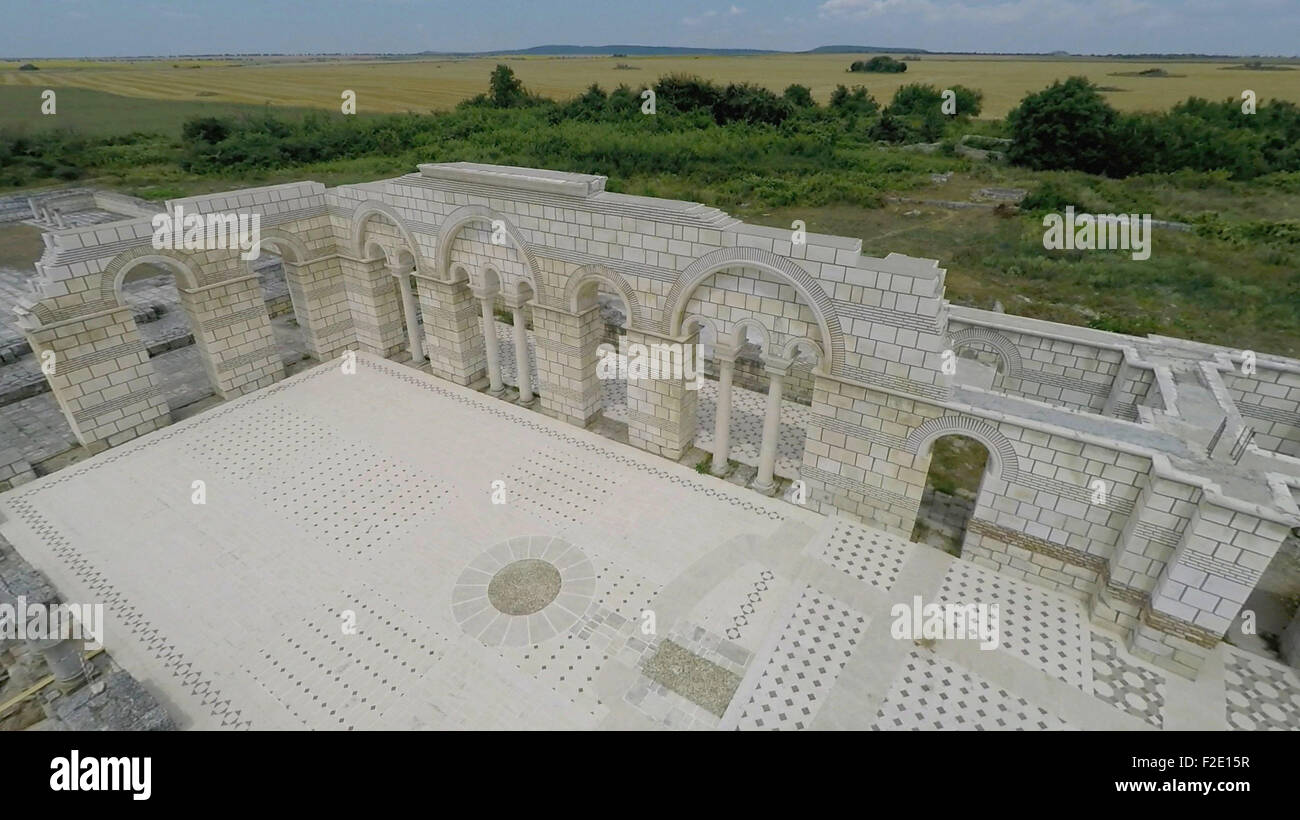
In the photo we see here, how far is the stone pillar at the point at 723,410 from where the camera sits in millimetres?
12711

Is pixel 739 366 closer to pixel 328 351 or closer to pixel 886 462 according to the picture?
pixel 886 462

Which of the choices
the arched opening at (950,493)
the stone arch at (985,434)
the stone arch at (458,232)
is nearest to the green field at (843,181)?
the arched opening at (950,493)

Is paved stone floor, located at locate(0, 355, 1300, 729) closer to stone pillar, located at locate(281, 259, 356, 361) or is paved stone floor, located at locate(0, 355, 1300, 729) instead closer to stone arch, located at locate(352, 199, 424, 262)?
stone pillar, located at locate(281, 259, 356, 361)

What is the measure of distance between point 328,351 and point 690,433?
38.4 feet

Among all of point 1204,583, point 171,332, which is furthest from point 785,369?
point 171,332

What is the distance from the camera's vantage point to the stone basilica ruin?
372 inches

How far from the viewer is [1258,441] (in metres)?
12.5

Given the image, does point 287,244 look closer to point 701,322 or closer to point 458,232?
point 458,232

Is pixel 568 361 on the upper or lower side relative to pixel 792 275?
lower

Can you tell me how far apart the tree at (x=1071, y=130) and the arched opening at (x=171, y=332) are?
47737 mm

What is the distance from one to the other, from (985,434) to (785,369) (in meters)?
3.73

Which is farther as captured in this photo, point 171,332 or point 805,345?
point 171,332

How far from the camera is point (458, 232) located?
15180 millimetres

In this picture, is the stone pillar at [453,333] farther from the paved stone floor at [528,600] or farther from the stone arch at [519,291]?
the paved stone floor at [528,600]
